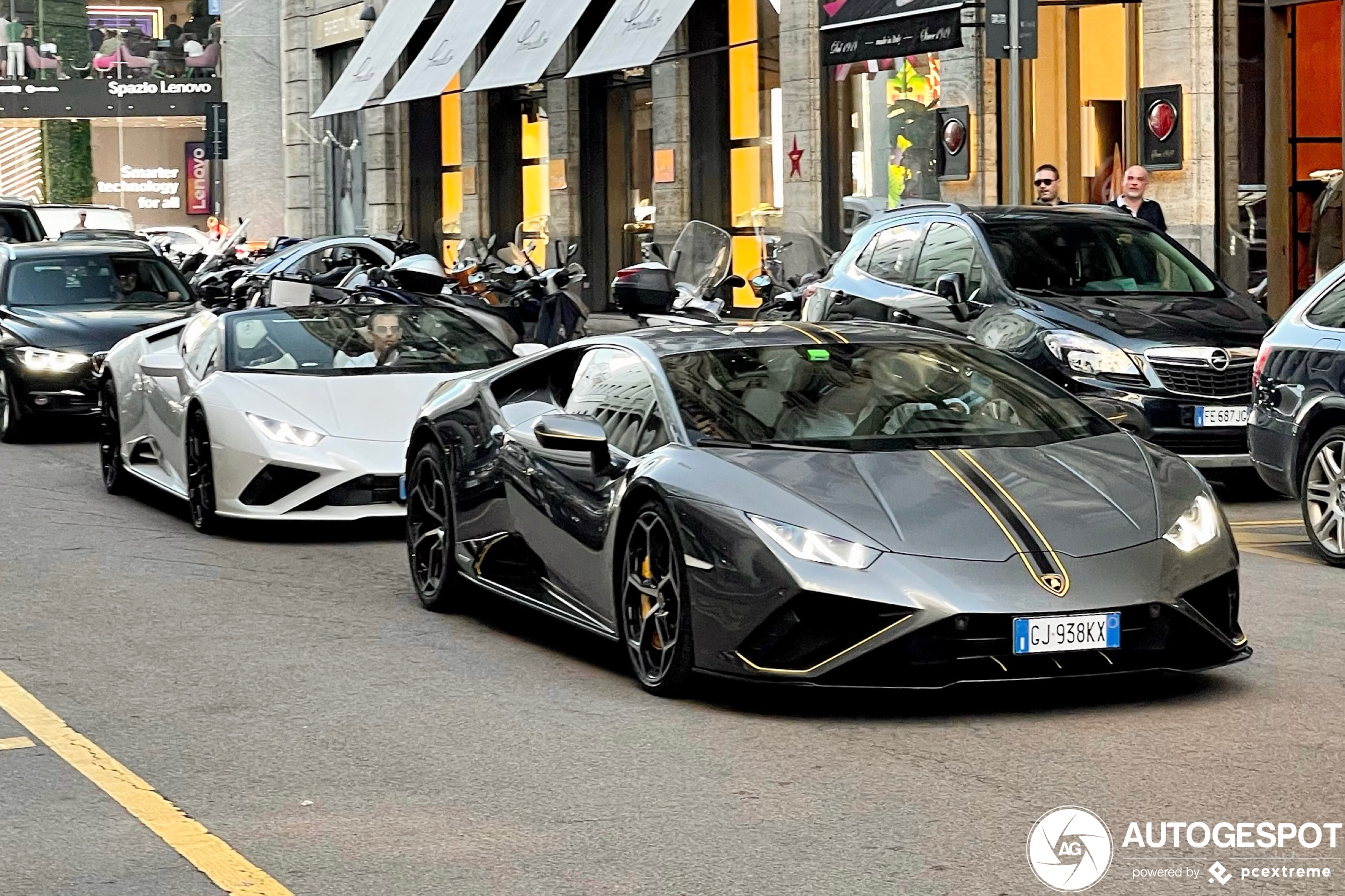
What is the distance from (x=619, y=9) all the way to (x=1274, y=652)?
18.8m

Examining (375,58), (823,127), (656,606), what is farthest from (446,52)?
(656,606)

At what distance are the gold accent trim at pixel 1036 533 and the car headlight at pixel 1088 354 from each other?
18.6ft

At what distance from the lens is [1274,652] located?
8148 millimetres

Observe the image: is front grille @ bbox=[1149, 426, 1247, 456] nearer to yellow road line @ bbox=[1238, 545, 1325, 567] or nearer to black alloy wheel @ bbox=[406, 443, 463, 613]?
yellow road line @ bbox=[1238, 545, 1325, 567]

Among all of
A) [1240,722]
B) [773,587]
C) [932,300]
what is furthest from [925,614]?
[932,300]

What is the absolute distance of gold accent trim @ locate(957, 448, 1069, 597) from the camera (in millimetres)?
6852

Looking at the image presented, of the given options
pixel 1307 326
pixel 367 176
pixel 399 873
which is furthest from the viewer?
pixel 367 176

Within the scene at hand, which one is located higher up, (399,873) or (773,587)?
(773,587)

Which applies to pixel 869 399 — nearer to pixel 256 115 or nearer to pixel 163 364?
pixel 163 364

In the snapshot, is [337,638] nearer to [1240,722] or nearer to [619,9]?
[1240,722]

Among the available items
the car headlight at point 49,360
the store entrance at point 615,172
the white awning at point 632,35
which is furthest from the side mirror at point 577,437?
the store entrance at point 615,172

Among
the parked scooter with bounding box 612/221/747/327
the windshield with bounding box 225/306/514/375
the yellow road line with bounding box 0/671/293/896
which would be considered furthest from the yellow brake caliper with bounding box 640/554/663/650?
the parked scooter with bounding box 612/221/747/327

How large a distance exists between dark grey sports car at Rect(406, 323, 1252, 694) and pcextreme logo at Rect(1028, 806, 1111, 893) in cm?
112

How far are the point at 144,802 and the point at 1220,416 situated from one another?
26.9 feet
